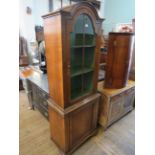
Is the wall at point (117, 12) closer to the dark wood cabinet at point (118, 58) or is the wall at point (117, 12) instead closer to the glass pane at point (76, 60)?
the dark wood cabinet at point (118, 58)

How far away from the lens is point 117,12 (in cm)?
420

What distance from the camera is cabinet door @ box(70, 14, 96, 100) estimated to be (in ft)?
4.45

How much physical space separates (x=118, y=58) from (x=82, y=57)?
721 millimetres

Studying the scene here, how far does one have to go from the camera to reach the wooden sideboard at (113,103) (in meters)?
2.04

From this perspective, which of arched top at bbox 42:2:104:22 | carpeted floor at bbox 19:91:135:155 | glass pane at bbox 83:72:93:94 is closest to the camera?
arched top at bbox 42:2:104:22

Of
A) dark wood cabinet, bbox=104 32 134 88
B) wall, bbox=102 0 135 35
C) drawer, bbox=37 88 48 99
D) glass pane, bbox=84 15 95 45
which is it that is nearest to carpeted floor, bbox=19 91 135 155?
drawer, bbox=37 88 48 99

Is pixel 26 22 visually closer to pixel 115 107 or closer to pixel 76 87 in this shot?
pixel 76 87

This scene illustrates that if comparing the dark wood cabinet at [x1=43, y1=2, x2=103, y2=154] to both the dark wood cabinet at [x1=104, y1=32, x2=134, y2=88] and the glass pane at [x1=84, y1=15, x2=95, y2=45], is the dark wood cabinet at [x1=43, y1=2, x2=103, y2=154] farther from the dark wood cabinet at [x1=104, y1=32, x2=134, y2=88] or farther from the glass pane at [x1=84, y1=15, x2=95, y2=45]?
the dark wood cabinet at [x1=104, y1=32, x2=134, y2=88]

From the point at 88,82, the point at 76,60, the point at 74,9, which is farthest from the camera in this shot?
the point at 88,82

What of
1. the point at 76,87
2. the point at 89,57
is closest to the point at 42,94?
the point at 76,87

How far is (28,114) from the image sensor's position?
2.61m
